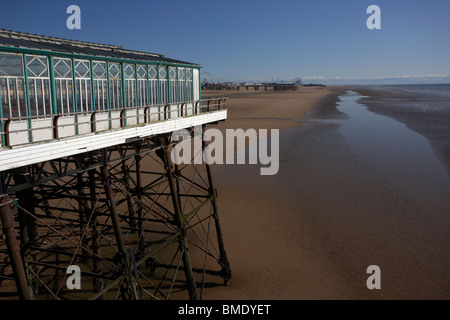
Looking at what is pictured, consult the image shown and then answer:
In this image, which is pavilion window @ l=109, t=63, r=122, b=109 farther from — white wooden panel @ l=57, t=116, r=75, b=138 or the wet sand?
the wet sand

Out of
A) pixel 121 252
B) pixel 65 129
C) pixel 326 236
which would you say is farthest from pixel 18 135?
pixel 326 236

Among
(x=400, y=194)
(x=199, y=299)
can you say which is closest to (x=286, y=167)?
(x=400, y=194)

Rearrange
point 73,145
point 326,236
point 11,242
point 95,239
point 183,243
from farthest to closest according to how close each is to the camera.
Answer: point 326,236
point 95,239
point 183,243
point 73,145
point 11,242

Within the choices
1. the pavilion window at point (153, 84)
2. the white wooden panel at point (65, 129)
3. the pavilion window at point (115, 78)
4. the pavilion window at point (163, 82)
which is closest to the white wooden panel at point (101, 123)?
the white wooden panel at point (65, 129)

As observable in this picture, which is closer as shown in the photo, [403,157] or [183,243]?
[183,243]

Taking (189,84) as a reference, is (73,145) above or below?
below

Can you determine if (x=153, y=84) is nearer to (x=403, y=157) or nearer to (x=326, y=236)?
(x=326, y=236)
